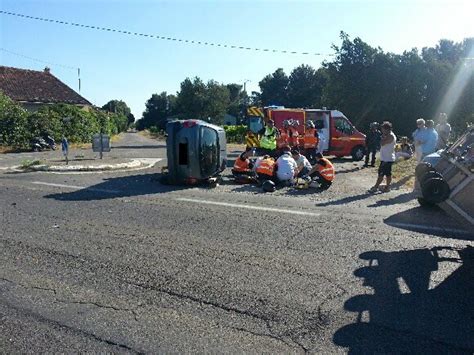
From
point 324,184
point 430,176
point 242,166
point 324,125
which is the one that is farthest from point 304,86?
point 430,176

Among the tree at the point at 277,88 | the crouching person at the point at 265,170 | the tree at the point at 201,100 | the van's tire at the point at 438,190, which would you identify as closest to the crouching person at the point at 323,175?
the crouching person at the point at 265,170

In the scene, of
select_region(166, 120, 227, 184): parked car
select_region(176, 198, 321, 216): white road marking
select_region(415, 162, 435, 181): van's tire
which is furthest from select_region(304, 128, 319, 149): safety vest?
select_region(415, 162, 435, 181): van's tire

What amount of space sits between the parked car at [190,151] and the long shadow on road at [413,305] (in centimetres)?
684

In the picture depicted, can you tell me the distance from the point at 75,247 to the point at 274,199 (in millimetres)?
4872

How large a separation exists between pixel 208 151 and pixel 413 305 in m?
8.44

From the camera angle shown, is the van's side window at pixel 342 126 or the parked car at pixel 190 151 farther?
the van's side window at pixel 342 126

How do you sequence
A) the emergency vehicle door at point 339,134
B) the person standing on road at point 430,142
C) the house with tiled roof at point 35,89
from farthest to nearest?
the house with tiled roof at point 35,89
the emergency vehicle door at point 339,134
the person standing on road at point 430,142

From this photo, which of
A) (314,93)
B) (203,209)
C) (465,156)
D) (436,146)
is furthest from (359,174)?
(314,93)

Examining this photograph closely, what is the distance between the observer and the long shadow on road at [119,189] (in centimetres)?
1032

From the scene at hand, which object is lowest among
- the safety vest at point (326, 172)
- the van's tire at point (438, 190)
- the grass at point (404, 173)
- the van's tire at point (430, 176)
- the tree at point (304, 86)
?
the grass at point (404, 173)

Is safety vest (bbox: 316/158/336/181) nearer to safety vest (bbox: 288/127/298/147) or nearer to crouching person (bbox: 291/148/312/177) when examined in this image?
crouching person (bbox: 291/148/312/177)

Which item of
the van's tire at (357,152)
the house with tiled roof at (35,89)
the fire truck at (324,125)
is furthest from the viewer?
the house with tiled roof at (35,89)

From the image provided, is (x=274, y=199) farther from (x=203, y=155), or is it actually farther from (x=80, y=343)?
(x=80, y=343)

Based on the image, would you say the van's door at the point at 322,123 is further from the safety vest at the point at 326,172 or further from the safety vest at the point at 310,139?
the safety vest at the point at 326,172
